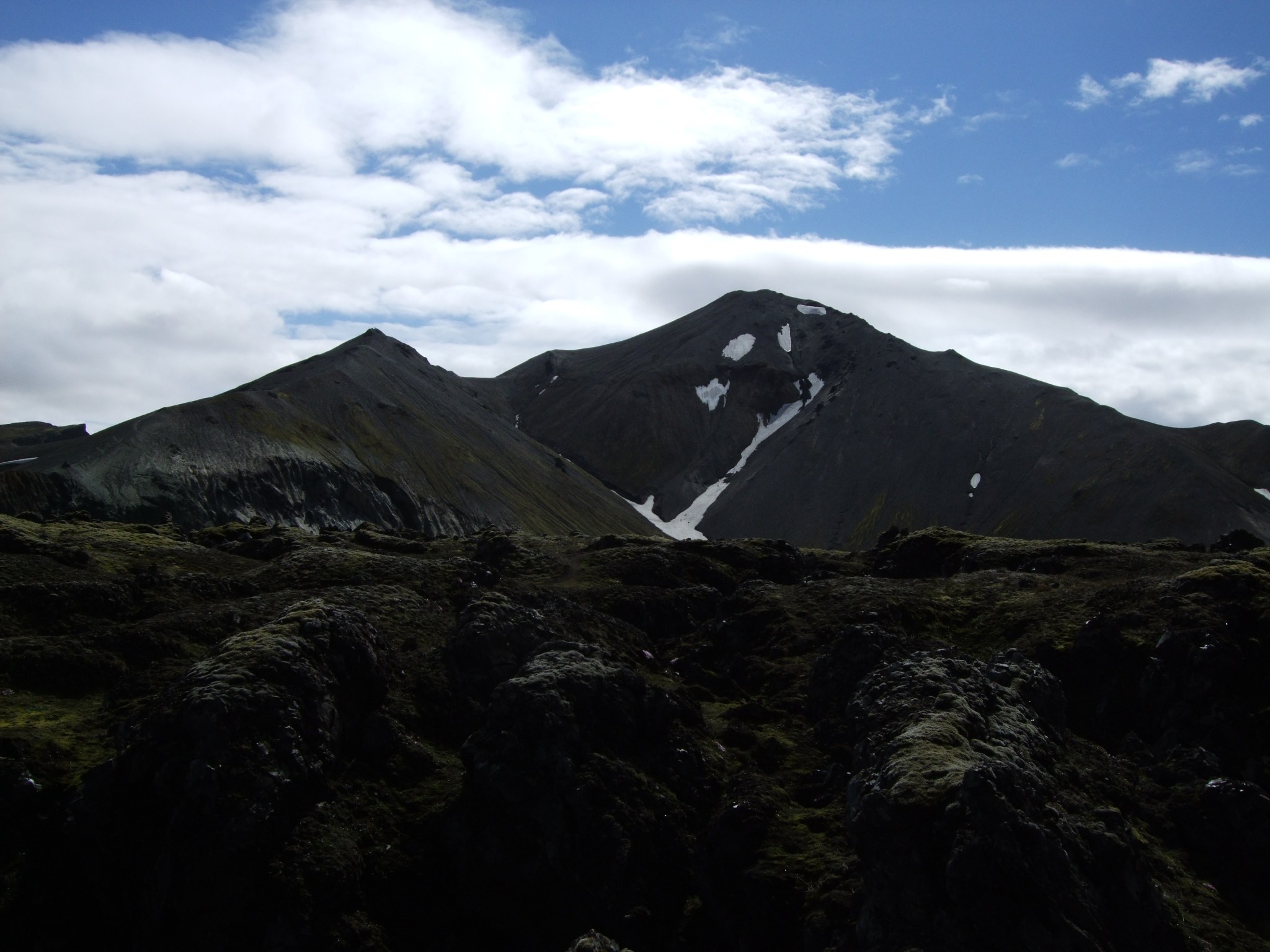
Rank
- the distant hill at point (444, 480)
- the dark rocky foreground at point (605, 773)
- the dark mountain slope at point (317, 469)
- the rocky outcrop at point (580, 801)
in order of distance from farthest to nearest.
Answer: the distant hill at point (444, 480) < the dark mountain slope at point (317, 469) < the rocky outcrop at point (580, 801) < the dark rocky foreground at point (605, 773)

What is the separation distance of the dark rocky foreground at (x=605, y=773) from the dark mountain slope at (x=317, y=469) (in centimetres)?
7157

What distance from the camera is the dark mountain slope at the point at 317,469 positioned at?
11525 centimetres

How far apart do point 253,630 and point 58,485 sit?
85.9 m

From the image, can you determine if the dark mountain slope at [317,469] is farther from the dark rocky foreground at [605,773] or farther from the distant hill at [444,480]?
the dark rocky foreground at [605,773]

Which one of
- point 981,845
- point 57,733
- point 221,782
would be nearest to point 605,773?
point 221,782

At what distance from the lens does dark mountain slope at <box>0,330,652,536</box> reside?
115 metres

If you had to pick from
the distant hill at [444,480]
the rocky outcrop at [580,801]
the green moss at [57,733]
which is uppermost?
the distant hill at [444,480]

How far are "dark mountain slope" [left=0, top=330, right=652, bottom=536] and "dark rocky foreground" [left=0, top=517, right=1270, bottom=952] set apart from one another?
71.6 metres

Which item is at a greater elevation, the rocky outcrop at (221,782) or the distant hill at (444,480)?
the distant hill at (444,480)

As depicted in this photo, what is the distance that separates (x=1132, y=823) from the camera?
3225cm

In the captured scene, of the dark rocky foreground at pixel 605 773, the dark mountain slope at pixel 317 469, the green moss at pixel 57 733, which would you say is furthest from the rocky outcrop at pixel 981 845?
the dark mountain slope at pixel 317 469

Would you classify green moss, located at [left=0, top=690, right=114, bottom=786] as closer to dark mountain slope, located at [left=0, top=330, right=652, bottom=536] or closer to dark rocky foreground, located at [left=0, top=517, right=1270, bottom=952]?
dark rocky foreground, located at [left=0, top=517, right=1270, bottom=952]

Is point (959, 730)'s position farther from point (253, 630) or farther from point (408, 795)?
point (253, 630)

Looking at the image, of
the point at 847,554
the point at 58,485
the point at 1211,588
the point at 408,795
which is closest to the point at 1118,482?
the point at 847,554
